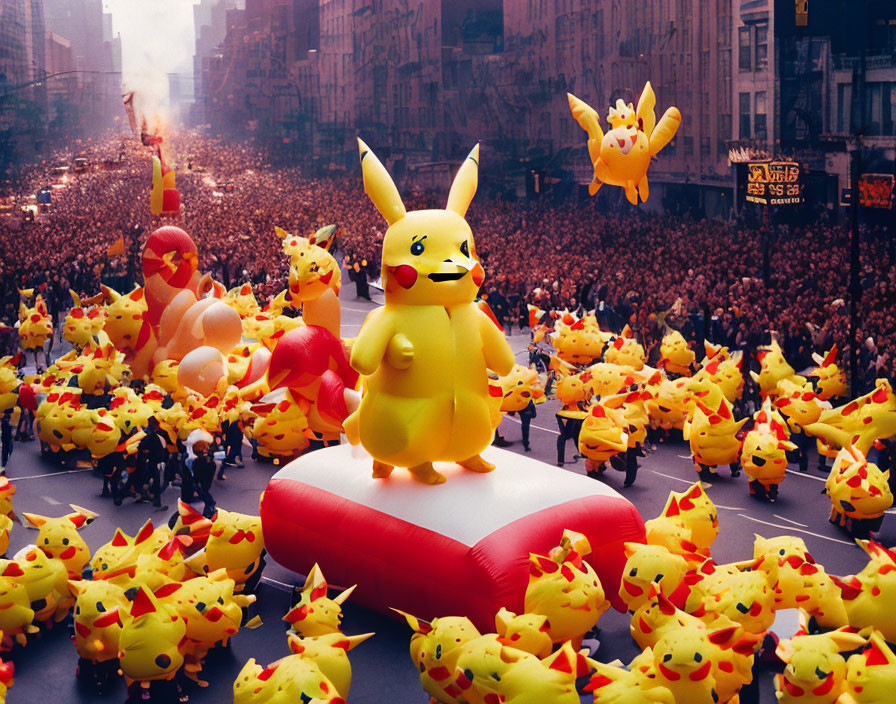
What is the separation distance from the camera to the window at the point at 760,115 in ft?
118

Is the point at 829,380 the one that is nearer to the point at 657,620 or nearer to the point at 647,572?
the point at 647,572

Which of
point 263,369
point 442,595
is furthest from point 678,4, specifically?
point 442,595

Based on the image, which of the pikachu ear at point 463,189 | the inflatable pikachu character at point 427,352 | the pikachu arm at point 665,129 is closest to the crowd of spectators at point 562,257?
the pikachu arm at point 665,129

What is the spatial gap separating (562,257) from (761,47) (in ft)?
40.8

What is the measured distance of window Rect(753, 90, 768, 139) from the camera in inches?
1415

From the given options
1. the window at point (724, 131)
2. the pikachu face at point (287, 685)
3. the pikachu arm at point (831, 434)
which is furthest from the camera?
the window at point (724, 131)

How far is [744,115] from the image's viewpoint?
122 feet

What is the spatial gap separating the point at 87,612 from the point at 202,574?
4.35 ft

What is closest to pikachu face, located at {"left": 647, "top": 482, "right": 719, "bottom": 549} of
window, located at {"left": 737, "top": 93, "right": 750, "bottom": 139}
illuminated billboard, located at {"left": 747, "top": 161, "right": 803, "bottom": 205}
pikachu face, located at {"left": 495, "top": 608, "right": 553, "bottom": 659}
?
pikachu face, located at {"left": 495, "top": 608, "right": 553, "bottom": 659}

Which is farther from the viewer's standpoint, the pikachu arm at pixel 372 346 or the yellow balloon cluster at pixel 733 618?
the pikachu arm at pixel 372 346

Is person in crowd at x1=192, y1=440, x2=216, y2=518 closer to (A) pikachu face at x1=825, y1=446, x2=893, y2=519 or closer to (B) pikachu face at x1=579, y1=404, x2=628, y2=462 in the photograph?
(B) pikachu face at x1=579, y1=404, x2=628, y2=462

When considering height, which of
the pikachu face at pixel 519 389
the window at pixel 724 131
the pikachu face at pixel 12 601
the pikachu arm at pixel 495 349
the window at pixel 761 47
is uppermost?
the window at pixel 761 47

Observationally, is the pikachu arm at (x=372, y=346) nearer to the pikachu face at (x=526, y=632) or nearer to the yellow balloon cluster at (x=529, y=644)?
the yellow balloon cluster at (x=529, y=644)

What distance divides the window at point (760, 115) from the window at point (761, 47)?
2.89 feet
